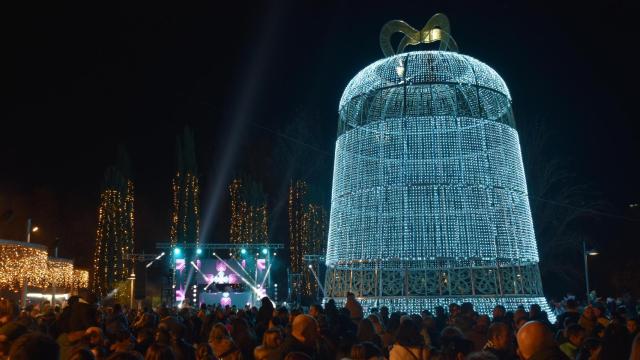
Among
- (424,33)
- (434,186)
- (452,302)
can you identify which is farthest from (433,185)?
(424,33)

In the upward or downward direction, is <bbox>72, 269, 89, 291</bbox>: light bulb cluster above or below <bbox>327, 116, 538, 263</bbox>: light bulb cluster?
below

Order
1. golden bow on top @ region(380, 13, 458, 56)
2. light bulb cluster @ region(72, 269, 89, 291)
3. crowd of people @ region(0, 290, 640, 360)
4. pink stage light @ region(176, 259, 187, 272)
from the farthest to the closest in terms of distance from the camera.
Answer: light bulb cluster @ region(72, 269, 89, 291) → pink stage light @ region(176, 259, 187, 272) → golden bow on top @ region(380, 13, 458, 56) → crowd of people @ region(0, 290, 640, 360)

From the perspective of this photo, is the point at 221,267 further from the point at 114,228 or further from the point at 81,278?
the point at 81,278

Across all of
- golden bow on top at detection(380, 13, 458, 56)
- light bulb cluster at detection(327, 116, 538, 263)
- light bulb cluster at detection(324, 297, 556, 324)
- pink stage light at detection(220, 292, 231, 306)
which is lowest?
pink stage light at detection(220, 292, 231, 306)

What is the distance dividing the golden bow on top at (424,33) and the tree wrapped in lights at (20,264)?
51.4 feet

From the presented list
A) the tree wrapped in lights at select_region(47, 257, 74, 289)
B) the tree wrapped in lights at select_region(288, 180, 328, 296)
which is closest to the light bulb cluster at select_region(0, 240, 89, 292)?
the tree wrapped in lights at select_region(47, 257, 74, 289)

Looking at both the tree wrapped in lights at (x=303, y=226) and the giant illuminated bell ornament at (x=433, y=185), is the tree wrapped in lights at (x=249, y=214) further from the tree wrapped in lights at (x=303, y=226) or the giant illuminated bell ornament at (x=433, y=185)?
the giant illuminated bell ornament at (x=433, y=185)

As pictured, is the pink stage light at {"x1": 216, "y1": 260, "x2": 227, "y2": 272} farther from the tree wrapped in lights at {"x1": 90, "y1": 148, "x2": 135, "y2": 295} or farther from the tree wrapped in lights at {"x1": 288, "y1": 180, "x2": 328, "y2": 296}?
the tree wrapped in lights at {"x1": 90, "y1": 148, "x2": 135, "y2": 295}

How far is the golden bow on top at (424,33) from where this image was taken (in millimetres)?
14031

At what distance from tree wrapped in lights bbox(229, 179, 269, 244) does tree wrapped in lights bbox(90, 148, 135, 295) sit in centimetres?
644

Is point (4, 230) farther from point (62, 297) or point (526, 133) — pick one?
point (526, 133)

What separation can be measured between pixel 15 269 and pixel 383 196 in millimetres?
16283

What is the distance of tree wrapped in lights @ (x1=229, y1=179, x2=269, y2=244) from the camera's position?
123ft

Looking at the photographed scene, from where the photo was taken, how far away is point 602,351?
→ 5.33m
